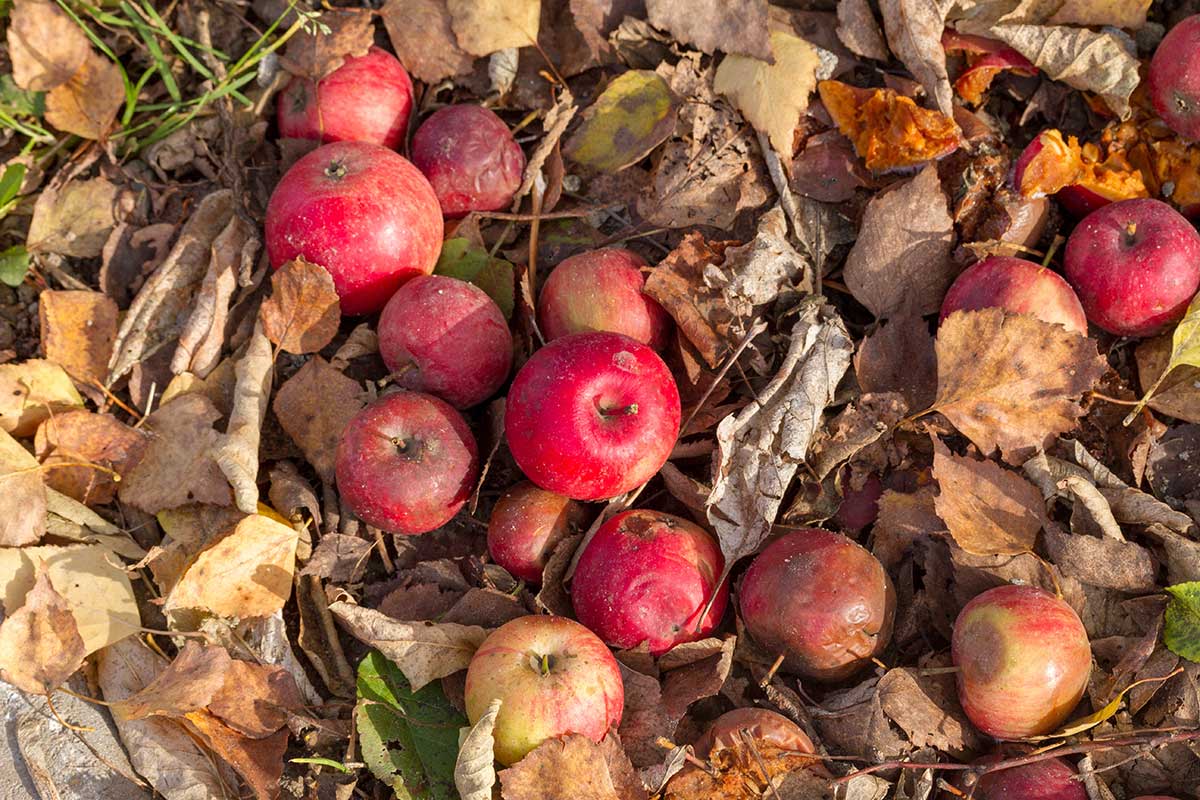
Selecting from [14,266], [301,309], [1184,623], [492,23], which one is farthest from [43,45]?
[1184,623]

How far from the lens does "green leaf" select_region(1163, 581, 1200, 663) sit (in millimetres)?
2658

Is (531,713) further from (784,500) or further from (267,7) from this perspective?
(267,7)

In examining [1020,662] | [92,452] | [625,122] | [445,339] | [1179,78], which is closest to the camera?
[1020,662]

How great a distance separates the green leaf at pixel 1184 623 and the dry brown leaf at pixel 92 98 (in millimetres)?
3939

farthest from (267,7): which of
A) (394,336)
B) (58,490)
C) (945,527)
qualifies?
(945,527)

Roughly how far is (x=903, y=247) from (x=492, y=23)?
1.70 meters

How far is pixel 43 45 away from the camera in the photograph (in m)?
3.66

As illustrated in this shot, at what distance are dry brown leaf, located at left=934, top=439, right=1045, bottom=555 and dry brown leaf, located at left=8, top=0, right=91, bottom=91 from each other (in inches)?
134

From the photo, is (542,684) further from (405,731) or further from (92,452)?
(92,452)

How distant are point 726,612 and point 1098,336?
159 centimetres

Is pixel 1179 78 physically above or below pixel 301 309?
above

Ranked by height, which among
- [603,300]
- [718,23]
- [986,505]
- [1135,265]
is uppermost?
[718,23]

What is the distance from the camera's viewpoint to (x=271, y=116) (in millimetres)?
3770

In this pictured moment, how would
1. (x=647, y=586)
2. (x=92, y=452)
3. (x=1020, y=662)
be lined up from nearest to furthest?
1. (x=1020, y=662)
2. (x=647, y=586)
3. (x=92, y=452)
